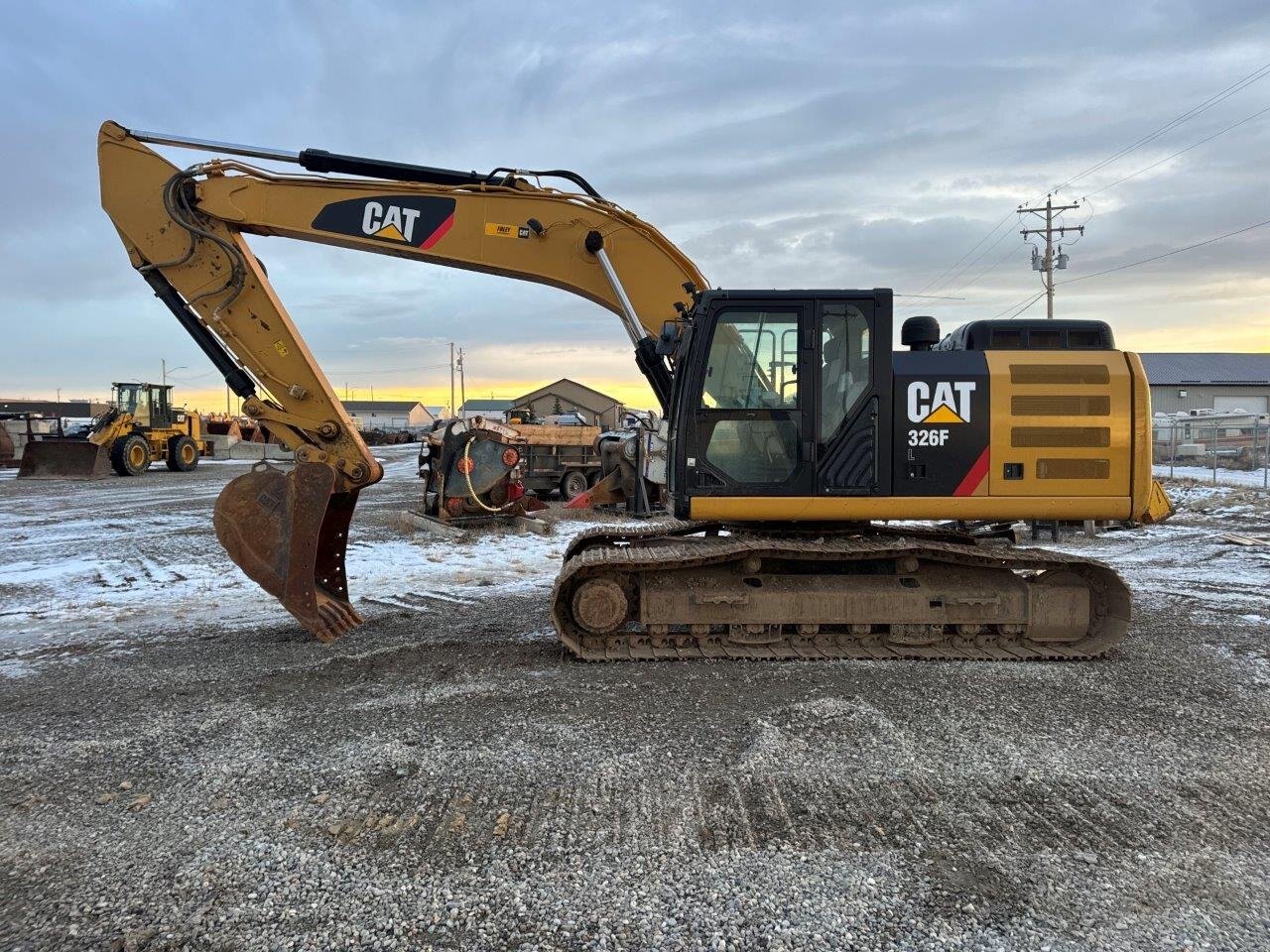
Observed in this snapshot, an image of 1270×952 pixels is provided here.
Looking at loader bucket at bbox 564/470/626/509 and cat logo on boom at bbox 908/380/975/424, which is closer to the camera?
cat logo on boom at bbox 908/380/975/424

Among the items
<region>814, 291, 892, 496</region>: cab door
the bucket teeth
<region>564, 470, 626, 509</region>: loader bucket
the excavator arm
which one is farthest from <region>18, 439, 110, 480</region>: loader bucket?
<region>814, 291, 892, 496</region>: cab door

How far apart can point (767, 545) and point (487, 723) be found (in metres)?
2.38

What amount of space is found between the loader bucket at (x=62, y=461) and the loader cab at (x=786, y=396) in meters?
25.0

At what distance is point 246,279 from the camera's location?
6574 millimetres

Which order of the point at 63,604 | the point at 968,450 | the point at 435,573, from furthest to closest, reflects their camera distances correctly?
the point at 435,573 < the point at 63,604 < the point at 968,450

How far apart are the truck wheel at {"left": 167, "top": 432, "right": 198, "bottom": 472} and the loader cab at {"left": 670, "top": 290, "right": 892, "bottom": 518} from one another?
27725 millimetres

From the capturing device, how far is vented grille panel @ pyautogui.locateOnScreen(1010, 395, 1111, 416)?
5.84 metres

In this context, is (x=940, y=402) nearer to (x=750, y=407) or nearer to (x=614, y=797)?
(x=750, y=407)

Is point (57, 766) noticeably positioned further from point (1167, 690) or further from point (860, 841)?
point (1167, 690)

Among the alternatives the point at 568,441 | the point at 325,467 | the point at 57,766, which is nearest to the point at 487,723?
the point at 57,766

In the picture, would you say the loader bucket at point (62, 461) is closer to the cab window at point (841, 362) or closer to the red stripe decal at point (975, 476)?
the cab window at point (841, 362)

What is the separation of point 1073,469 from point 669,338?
10.4ft

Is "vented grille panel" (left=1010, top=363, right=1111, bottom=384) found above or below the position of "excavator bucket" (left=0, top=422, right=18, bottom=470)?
above

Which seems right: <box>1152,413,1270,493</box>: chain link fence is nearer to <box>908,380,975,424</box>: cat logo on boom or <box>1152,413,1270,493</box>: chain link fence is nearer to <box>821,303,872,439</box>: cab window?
<box>908,380,975,424</box>: cat logo on boom
